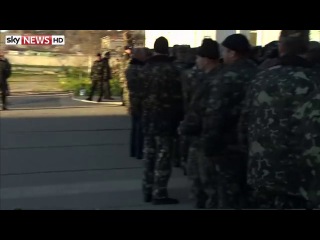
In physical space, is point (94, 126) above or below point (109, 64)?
below

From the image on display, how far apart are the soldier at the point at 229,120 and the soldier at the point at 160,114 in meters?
0.80

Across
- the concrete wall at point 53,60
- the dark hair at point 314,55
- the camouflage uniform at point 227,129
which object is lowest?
the camouflage uniform at point 227,129

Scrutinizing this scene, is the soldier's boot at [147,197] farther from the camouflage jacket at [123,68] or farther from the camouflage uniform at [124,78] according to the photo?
the camouflage jacket at [123,68]

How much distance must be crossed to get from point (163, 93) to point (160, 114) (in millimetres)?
196

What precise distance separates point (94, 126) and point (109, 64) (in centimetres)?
204

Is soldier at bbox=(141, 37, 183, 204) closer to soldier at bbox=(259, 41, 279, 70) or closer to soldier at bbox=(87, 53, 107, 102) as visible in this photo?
soldier at bbox=(87, 53, 107, 102)

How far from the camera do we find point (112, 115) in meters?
6.96

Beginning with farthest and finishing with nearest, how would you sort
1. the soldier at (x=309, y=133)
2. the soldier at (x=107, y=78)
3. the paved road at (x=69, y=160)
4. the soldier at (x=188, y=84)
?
the paved road at (x=69, y=160) < the soldier at (x=107, y=78) < the soldier at (x=188, y=84) < the soldier at (x=309, y=133)

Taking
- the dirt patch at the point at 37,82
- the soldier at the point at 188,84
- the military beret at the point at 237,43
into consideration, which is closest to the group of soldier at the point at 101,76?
the dirt patch at the point at 37,82

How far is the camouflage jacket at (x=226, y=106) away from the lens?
4.21 m

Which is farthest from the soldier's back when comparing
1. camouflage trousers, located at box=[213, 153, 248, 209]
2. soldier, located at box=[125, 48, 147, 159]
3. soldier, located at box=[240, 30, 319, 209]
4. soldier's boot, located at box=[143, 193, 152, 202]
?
soldier's boot, located at box=[143, 193, 152, 202]

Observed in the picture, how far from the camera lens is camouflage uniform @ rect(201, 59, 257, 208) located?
13.8 feet
